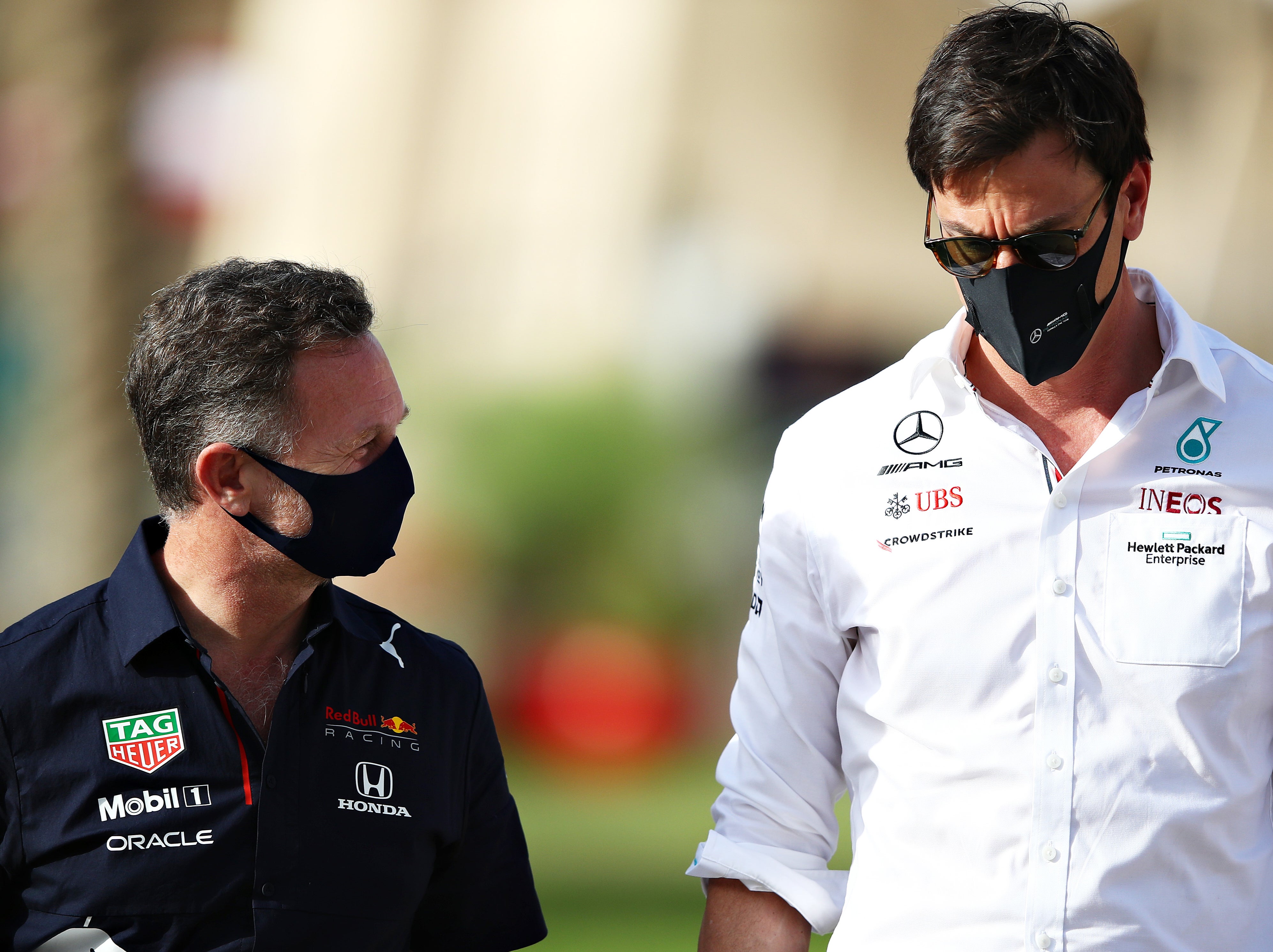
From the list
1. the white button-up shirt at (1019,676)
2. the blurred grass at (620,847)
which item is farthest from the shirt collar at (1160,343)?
the blurred grass at (620,847)

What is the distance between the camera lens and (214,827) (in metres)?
1.53

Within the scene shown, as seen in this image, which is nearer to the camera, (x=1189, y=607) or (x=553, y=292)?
(x=1189, y=607)

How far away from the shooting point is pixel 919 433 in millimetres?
1690

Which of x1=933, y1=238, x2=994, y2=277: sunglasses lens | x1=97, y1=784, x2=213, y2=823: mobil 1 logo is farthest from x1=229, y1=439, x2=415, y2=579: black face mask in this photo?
x1=933, y1=238, x2=994, y2=277: sunglasses lens

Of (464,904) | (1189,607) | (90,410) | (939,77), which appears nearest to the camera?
(1189,607)

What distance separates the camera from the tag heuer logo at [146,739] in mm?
1530

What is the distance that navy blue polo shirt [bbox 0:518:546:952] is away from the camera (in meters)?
1.49

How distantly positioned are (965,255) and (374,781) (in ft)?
3.50

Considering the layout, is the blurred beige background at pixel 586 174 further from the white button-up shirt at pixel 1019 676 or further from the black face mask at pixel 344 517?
the white button-up shirt at pixel 1019 676

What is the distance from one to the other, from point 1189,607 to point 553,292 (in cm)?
382

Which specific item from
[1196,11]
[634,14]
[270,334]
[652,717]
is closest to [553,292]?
[634,14]

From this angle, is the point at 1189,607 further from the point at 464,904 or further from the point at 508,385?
the point at 508,385

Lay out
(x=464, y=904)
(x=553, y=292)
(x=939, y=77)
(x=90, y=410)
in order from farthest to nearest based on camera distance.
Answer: (x=553, y=292) < (x=90, y=410) < (x=464, y=904) < (x=939, y=77)

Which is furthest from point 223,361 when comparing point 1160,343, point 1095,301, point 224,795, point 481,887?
point 1160,343
